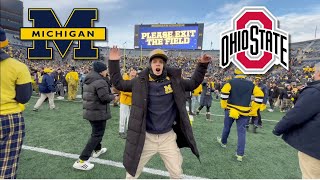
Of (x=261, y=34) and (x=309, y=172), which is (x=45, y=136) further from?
(x=261, y=34)

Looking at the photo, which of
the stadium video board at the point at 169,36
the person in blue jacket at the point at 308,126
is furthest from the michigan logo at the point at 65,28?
the stadium video board at the point at 169,36

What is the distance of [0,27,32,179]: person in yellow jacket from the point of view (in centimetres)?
239

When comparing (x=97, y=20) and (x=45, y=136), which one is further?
(x=97, y=20)

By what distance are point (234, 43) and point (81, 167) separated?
24.0 meters

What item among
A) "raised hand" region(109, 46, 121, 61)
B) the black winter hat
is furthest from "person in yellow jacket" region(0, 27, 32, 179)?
the black winter hat

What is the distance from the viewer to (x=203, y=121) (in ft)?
29.9

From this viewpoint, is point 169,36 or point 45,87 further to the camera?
point 169,36

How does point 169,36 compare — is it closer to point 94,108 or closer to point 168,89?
point 94,108

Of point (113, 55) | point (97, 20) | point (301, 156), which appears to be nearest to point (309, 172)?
point (301, 156)

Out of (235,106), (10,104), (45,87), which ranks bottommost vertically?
(235,106)

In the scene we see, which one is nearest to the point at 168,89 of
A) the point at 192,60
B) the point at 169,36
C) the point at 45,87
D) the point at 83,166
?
the point at 83,166

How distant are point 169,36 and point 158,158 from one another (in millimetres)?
40284

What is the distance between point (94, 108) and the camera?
13.8ft

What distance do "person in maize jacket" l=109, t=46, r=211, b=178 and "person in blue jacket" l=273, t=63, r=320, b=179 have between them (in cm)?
121
